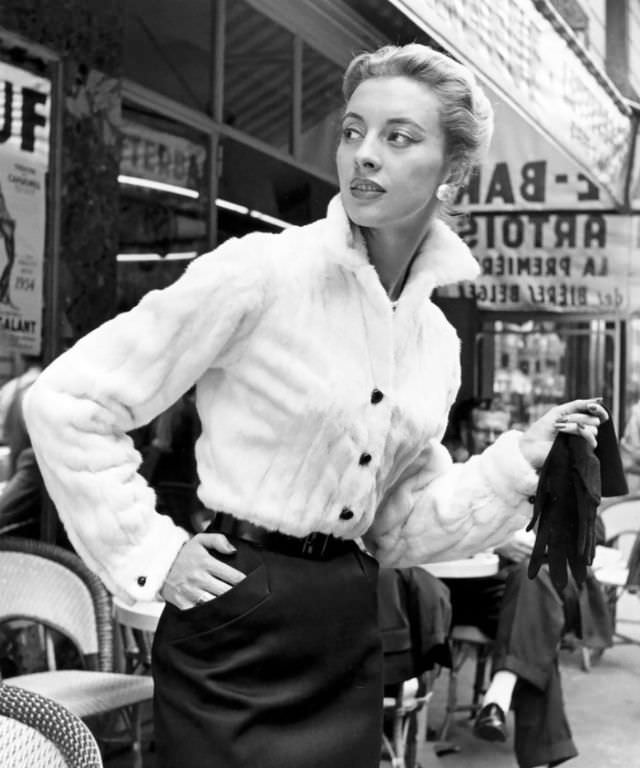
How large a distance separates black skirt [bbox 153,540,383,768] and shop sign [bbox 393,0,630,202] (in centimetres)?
203

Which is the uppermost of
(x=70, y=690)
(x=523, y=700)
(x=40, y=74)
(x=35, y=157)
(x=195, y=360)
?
(x=40, y=74)

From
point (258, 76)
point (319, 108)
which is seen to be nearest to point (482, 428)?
point (319, 108)

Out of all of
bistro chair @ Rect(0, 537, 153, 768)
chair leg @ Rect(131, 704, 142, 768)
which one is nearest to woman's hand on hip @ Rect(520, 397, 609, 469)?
bistro chair @ Rect(0, 537, 153, 768)

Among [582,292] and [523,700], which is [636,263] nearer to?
[582,292]

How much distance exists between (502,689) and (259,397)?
11.3 ft

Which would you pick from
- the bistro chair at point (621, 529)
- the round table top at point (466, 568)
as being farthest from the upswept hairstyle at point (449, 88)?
the bistro chair at point (621, 529)

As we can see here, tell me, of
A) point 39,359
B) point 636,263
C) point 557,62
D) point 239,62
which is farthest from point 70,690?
point 636,263

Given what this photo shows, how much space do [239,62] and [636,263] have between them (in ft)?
14.9

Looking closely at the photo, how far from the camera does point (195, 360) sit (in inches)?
82.6

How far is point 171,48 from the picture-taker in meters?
6.01

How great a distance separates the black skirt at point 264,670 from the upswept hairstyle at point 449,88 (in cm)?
79

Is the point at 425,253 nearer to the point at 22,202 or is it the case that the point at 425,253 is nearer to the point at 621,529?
the point at 22,202

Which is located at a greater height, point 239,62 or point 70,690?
point 239,62

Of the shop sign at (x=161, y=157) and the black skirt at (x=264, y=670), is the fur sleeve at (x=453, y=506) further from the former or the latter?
the shop sign at (x=161, y=157)
